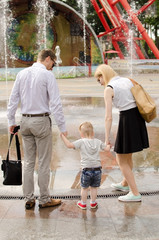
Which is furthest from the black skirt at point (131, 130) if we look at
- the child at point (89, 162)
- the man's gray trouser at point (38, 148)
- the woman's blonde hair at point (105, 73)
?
the man's gray trouser at point (38, 148)

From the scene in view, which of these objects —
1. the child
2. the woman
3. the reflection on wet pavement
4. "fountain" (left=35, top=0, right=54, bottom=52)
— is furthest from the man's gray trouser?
"fountain" (left=35, top=0, right=54, bottom=52)

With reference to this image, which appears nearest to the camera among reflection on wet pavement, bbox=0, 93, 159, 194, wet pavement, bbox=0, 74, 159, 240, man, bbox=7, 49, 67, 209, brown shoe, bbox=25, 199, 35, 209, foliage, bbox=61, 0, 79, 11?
wet pavement, bbox=0, 74, 159, 240

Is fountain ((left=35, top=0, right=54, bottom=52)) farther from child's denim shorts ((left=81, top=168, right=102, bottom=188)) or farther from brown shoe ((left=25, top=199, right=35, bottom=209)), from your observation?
child's denim shorts ((left=81, top=168, right=102, bottom=188))

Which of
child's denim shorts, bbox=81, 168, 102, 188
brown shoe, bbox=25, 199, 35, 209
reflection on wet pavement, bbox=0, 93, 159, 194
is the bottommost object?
reflection on wet pavement, bbox=0, 93, 159, 194

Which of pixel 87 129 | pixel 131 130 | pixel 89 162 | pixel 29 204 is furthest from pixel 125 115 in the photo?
pixel 29 204

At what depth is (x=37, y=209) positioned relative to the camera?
13.9 ft

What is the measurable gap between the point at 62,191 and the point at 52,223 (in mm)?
974

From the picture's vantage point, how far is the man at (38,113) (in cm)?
409

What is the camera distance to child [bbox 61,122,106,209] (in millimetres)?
4117

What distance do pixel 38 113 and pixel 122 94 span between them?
3.11 ft

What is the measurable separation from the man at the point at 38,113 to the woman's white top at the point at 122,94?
2.12ft

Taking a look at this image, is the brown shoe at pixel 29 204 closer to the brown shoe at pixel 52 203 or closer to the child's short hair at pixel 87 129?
the brown shoe at pixel 52 203

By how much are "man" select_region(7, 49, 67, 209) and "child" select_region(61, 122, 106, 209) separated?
0.22 m

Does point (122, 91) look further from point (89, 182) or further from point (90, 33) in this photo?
point (90, 33)
